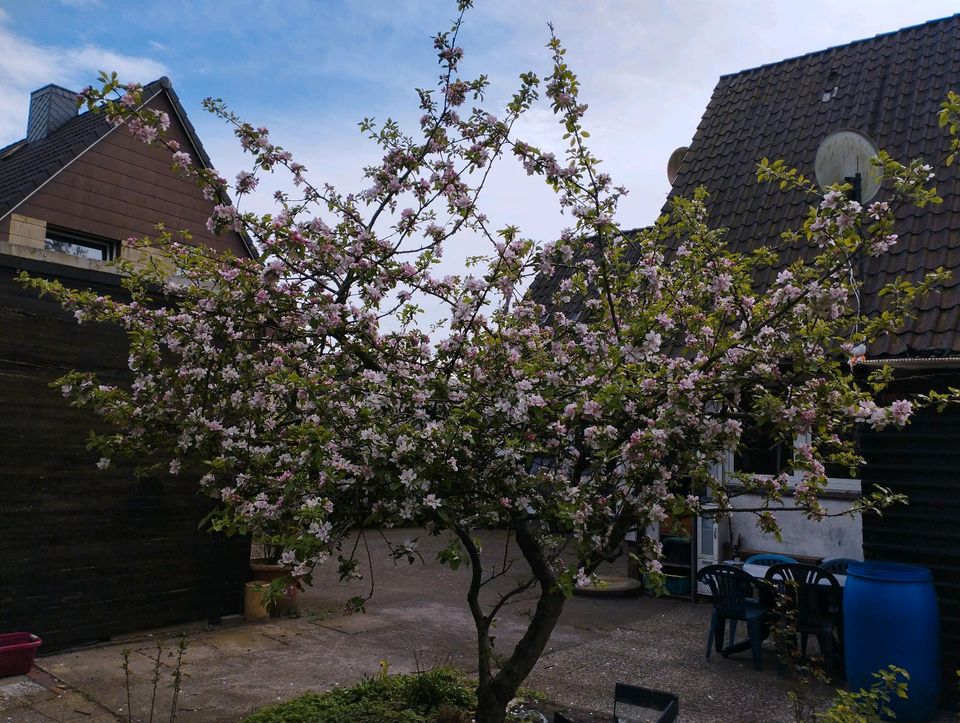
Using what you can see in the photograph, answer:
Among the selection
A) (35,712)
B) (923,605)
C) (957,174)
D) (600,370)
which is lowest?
(35,712)

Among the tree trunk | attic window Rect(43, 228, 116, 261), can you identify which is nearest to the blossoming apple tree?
the tree trunk

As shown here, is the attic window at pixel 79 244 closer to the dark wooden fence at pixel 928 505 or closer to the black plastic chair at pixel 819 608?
the black plastic chair at pixel 819 608

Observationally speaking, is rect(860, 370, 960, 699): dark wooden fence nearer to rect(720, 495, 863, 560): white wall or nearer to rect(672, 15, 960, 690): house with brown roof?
rect(672, 15, 960, 690): house with brown roof

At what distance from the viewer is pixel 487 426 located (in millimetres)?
3828

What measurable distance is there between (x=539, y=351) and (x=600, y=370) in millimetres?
583

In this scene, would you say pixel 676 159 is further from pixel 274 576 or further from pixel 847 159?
pixel 274 576

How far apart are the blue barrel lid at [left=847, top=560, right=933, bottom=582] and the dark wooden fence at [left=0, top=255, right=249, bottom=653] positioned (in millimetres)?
6491

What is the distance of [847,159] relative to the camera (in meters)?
6.55

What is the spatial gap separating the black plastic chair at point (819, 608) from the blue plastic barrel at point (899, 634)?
50 cm

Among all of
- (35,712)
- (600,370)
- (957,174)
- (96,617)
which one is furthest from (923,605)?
(96,617)

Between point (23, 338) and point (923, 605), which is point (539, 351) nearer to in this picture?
point (923, 605)

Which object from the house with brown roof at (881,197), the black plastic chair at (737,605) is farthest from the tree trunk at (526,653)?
the black plastic chair at (737,605)

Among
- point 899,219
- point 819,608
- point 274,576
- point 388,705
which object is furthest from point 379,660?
point 899,219

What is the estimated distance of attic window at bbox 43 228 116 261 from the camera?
13.0 m
